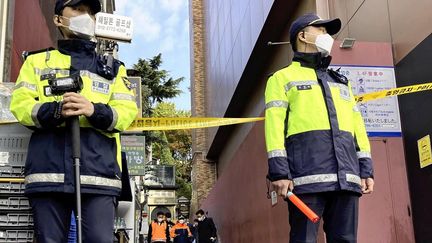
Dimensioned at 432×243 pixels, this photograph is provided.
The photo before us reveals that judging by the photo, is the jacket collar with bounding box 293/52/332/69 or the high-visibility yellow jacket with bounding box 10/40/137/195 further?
the jacket collar with bounding box 293/52/332/69

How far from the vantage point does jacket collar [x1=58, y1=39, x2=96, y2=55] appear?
3760 millimetres

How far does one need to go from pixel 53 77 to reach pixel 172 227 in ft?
59.9

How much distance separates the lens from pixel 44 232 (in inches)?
131

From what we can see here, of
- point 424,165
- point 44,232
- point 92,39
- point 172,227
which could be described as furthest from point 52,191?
point 172,227

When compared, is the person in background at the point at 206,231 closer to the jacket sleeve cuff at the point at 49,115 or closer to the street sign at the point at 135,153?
the street sign at the point at 135,153

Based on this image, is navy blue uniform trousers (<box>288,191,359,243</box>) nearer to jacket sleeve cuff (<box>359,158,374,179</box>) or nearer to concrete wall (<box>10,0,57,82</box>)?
jacket sleeve cuff (<box>359,158,374,179</box>)

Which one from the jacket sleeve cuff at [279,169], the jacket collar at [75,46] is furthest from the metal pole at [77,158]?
the jacket sleeve cuff at [279,169]

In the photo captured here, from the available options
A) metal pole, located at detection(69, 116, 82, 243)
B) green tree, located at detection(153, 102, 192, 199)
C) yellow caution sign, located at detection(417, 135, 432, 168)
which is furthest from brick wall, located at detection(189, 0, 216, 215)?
metal pole, located at detection(69, 116, 82, 243)

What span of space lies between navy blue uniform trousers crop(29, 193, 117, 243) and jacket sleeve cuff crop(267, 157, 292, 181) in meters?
1.16

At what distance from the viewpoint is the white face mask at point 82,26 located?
375 cm

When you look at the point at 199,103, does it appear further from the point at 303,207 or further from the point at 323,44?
the point at 303,207

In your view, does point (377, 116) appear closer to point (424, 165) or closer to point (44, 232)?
point (424, 165)

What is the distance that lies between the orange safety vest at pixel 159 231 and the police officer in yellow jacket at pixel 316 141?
15.2m

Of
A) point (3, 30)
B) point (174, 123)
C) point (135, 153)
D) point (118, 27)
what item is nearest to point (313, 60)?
point (174, 123)
